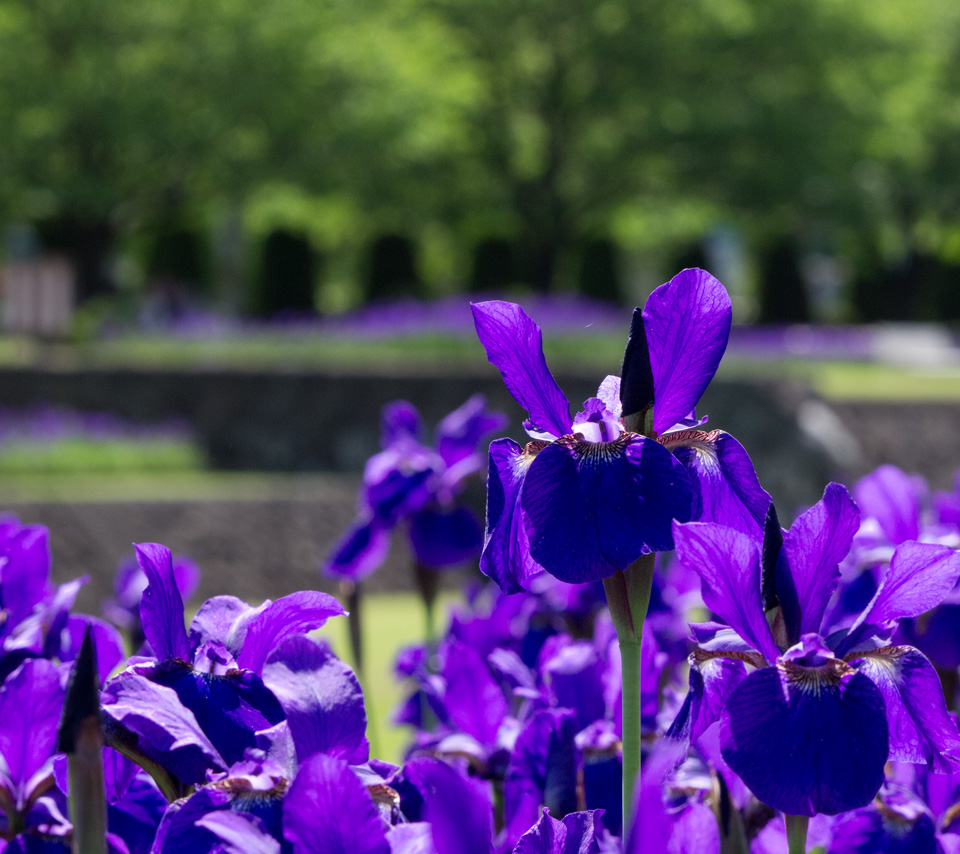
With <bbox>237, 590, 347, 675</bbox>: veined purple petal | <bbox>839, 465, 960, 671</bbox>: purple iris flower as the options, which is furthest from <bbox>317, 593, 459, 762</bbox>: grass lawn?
<bbox>237, 590, 347, 675</bbox>: veined purple petal

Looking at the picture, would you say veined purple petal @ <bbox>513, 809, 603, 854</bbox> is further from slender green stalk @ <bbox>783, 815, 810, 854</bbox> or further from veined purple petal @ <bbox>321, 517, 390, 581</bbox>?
veined purple petal @ <bbox>321, 517, 390, 581</bbox>

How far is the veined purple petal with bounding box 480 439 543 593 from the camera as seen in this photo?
34.6 inches

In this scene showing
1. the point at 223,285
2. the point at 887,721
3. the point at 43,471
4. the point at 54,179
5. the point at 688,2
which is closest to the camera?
the point at 887,721

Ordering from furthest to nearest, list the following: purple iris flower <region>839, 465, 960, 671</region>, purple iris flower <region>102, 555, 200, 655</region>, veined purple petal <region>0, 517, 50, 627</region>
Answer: purple iris flower <region>102, 555, 200, 655</region> < purple iris flower <region>839, 465, 960, 671</region> < veined purple petal <region>0, 517, 50, 627</region>

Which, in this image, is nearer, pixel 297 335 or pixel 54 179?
pixel 297 335

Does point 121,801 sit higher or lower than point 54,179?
higher

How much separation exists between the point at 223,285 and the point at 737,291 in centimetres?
1767

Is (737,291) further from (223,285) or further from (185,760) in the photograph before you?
(185,760)

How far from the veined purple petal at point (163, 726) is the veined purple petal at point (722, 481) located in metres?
0.36

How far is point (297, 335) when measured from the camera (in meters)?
13.4

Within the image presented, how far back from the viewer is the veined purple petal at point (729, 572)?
2.62 ft

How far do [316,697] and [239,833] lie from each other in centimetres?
11

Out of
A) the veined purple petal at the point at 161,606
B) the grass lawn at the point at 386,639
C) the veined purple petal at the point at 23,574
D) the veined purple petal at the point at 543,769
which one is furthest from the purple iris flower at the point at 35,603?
the grass lawn at the point at 386,639

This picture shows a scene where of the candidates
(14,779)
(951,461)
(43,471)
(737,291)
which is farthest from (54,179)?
(737,291)
